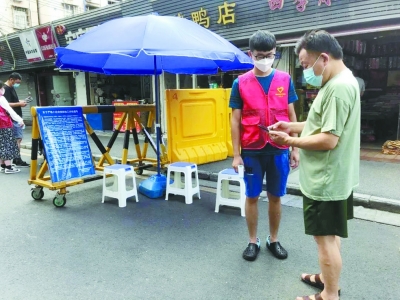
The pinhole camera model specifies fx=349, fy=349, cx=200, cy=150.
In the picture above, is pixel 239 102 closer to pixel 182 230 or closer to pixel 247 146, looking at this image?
pixel 247 146

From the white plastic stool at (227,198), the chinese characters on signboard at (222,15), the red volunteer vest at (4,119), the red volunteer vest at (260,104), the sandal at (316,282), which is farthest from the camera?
the chinese characters on signboard at (222,15)

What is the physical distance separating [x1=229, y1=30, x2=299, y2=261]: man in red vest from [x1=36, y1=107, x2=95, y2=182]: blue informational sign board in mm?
2844

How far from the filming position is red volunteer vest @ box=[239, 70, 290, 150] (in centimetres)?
305

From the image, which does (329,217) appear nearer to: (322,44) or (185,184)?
(322,44)

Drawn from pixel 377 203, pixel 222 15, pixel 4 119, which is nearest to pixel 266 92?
pixel 377 203

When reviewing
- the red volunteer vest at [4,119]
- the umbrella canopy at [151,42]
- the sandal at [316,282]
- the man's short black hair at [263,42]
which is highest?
the umbrella canopy at [151,42]

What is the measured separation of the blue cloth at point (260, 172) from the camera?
→ 10.2 feet

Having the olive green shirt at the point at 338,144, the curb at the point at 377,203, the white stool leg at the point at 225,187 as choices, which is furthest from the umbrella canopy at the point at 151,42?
the curb at the point at 377,203

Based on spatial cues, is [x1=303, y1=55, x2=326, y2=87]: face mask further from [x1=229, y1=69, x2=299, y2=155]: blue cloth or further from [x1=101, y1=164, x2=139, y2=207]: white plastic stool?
[x1=101, y1=164, x2=139, y2=207]: white plastic stool

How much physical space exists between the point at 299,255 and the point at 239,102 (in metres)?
1.53

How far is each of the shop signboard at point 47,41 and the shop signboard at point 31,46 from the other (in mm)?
159

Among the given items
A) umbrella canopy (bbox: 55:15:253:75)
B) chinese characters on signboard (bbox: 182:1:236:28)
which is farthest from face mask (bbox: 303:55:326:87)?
chinese characters on signboard (bbox: 182:1:236:28)

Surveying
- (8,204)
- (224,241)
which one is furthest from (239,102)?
(8,204)

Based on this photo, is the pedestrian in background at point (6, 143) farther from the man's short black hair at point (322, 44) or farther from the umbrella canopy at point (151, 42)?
the man's short black hair at point (322, 44)
